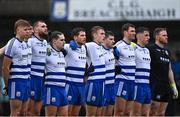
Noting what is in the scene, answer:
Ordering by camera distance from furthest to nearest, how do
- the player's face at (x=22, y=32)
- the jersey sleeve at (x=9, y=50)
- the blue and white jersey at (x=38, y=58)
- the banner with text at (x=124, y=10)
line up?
the banner with text at (x=124, y=10) < the blue and white jersey at (x=38, y=58) < the player's face at (x=22, y=32) < the jersey sleeve at (x=9, y=50)

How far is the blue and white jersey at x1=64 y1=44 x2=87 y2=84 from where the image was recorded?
1392cm

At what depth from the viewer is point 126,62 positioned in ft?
48.2

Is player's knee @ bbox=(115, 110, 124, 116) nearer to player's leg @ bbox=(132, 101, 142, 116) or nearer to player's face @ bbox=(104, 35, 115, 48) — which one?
player's leg @ bbox=(132, 101, 142, 116)

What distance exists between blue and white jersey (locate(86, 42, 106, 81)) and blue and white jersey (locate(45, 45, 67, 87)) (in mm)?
837

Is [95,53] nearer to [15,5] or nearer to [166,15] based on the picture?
[166,15]

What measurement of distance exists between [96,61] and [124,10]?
22.2 feet

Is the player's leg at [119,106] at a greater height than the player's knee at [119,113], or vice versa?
the player's leg at [119,106]

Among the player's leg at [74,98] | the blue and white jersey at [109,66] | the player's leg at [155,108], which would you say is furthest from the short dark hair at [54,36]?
the player's leg at [155,108]

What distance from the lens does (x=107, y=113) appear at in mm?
14656

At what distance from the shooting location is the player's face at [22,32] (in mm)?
13039

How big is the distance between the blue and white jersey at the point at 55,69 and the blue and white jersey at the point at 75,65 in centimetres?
31

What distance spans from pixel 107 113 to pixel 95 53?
51.8 inches

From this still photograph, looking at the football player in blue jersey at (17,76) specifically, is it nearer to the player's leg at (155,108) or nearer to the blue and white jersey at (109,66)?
the blue and white jersey at (109,66)

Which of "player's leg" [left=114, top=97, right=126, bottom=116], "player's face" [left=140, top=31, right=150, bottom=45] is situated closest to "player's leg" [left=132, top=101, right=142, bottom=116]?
"player's leg" [left=114, top=97, right=126, bottom=116]
